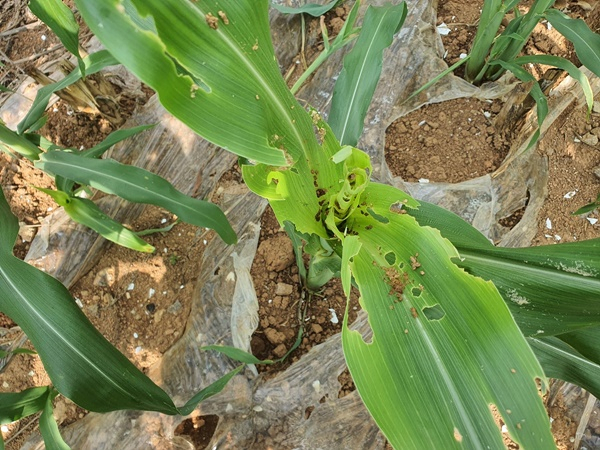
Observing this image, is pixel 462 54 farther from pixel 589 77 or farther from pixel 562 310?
pixel 562 310

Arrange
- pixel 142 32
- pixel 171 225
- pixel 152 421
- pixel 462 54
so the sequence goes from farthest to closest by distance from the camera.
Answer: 1. pixel 462 54
2. pixel 171 225
3. pixel 152 421
4. pixel 142 32

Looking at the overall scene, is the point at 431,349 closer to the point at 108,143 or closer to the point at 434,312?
the point at 434,312

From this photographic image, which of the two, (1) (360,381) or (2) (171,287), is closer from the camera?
(1) (360,381)

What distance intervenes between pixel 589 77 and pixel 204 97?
1.54 meters

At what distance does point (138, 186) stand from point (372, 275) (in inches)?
27.2

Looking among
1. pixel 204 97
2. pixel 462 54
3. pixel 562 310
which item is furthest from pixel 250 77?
pixel 462 54

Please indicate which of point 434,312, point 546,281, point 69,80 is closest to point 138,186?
point 69,80

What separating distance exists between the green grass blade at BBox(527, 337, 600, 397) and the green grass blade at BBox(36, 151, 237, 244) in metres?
0.85

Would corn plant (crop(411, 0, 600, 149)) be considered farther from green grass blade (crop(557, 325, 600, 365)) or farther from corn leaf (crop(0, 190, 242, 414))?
corn leaf (crop(0, 190, 242, 414))

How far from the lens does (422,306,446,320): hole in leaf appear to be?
0.75 meters

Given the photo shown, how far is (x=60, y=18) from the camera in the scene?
0.92m

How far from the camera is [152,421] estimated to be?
1269 millimetres

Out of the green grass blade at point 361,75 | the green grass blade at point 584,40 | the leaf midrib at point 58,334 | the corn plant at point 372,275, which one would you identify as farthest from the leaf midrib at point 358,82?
the leaf midrib at point 58,334

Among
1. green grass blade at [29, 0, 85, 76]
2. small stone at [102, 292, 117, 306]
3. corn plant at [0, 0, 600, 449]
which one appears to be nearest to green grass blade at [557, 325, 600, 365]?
corn plant at [0, 0, 600, 449]
